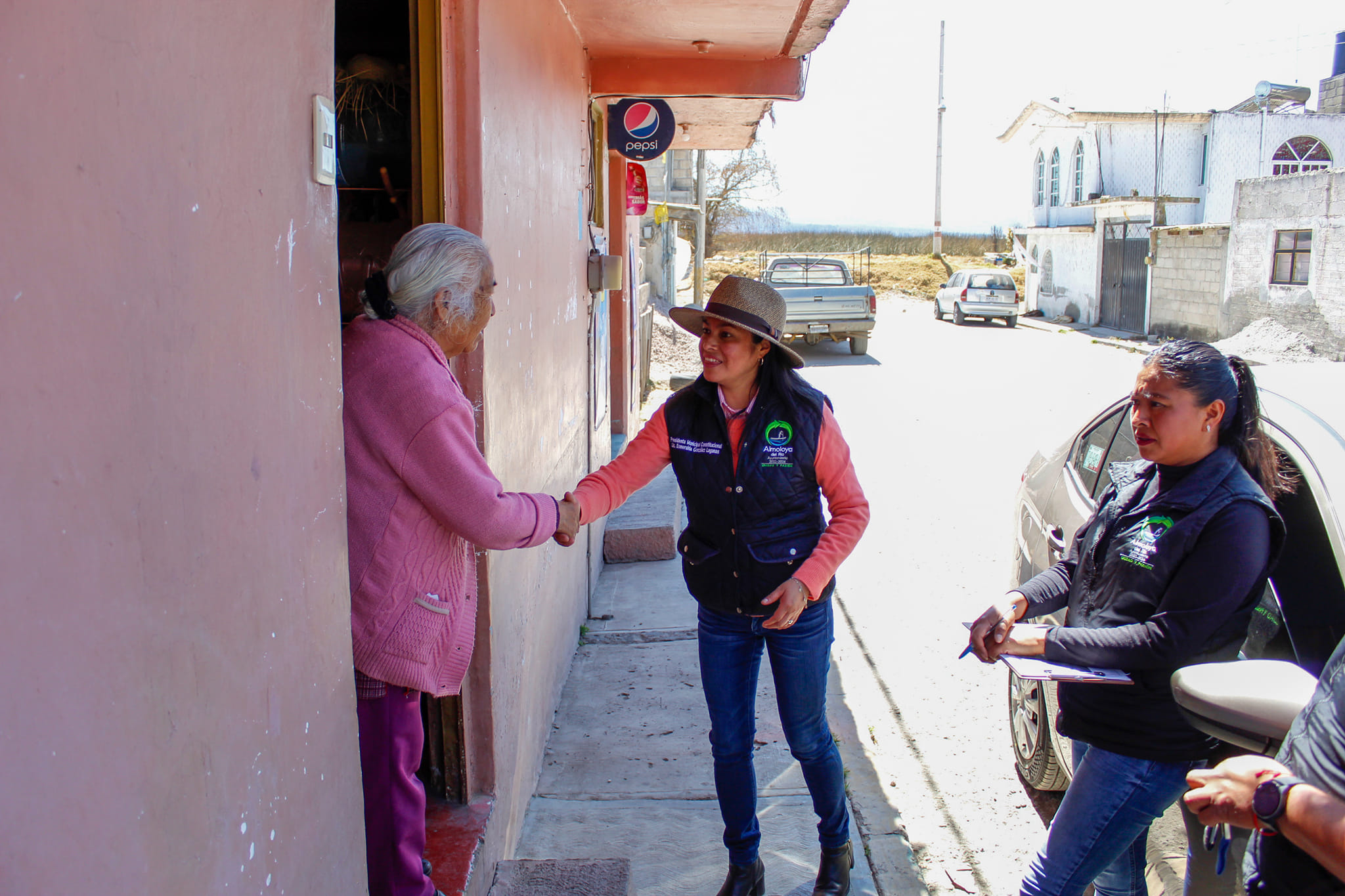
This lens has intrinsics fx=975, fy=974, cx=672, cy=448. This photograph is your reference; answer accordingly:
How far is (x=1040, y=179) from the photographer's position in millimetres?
37562

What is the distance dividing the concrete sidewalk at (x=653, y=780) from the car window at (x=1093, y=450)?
1580 millimetres

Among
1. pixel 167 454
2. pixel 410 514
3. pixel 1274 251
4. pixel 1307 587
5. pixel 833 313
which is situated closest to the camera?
pixel 167 454

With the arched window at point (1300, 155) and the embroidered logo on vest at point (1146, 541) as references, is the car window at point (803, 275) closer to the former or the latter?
the arched window at point (1300, 155)

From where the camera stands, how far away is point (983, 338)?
24.0 metres

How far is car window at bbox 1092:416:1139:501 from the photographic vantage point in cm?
347

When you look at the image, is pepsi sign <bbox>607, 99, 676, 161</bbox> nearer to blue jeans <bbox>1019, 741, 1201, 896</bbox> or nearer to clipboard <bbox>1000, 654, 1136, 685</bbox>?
clipboard <bbox>1000, 654, 1136, 685</bbox>

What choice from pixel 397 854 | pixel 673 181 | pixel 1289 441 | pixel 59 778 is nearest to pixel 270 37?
pixel 59 778

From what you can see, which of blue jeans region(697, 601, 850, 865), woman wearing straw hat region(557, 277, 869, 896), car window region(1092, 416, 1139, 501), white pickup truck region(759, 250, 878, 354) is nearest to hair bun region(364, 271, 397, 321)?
woman wearing straw hat region(557, 277, 869, 896)

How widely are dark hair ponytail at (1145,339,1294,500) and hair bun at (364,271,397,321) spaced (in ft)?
5.93

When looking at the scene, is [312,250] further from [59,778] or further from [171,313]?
[59,778]

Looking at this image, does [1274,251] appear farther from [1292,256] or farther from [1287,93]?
[1287,93]

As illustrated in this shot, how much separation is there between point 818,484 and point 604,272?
10.7 ft

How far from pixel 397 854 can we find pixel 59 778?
141 centimetres

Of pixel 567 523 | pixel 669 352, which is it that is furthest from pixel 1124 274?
pixel 567 523
